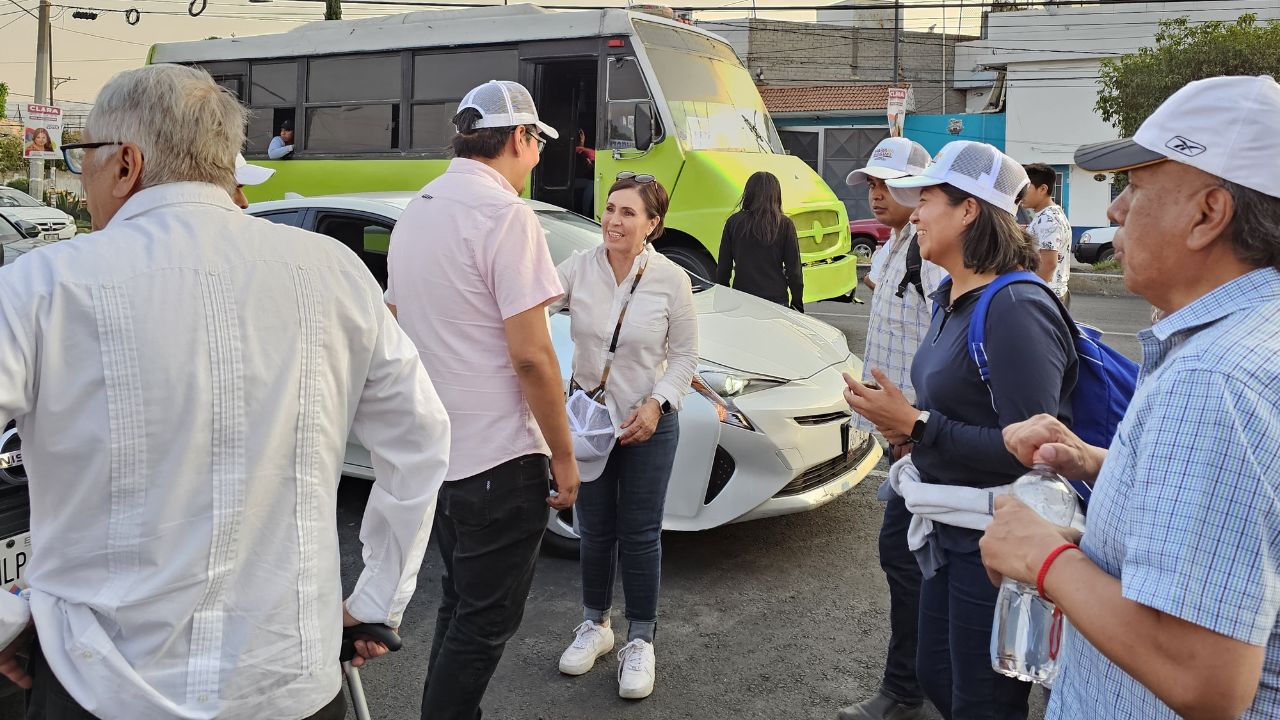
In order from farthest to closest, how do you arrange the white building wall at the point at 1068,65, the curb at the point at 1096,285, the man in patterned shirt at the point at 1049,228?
the white building wall at the point at 1068,65 < the curb at the point at 1096,285 < the man in patterned shirt at the point at 1049,228

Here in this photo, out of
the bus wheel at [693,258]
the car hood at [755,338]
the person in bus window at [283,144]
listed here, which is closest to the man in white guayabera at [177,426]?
the car hood at [755,338]

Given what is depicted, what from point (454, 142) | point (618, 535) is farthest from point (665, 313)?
point (454, 142)

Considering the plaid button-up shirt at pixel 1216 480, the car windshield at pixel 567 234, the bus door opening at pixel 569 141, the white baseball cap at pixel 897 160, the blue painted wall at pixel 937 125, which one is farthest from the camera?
the blue painted wall at pixel 937 125

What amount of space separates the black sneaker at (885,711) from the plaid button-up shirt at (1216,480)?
6.72 feet

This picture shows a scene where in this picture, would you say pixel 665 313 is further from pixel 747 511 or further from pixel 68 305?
pixel 68 305

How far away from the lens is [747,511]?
438 cm

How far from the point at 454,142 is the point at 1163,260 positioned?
6.29 feet

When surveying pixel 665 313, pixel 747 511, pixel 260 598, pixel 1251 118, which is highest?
pixel 1251 118

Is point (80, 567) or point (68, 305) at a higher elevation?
point (68, 305)

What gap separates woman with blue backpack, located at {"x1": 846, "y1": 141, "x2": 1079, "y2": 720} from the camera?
2.36 meters

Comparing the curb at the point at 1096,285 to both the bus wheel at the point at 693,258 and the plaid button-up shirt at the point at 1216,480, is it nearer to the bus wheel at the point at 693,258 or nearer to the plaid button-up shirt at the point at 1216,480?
the bus wheel at the point at 693,258

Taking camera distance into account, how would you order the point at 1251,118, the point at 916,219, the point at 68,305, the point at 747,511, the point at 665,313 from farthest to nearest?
the point at 747,511, the point at 665,313, the point at 916,219, the point at 68,305, the point at 1251,118

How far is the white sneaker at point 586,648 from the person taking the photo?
144 inches

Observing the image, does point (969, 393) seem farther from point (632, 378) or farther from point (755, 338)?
point (755, 338)
